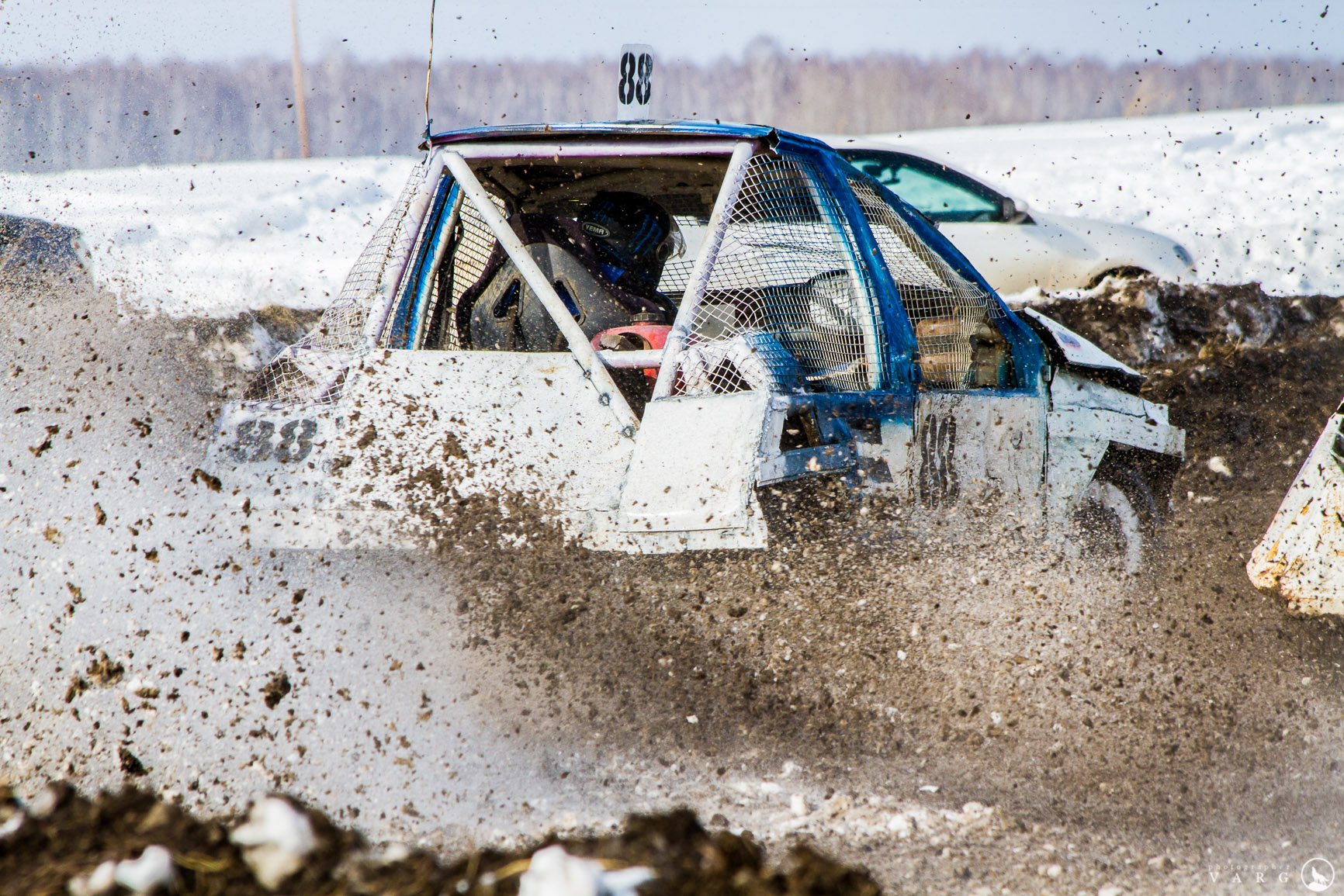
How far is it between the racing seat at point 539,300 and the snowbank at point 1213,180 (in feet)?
25.1

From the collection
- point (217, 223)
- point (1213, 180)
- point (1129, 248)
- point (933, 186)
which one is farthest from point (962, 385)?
point (1213, 180)

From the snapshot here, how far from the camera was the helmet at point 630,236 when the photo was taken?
3930mm

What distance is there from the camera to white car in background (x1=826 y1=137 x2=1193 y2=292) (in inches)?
286

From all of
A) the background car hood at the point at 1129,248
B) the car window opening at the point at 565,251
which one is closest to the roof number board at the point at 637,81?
the car window opening at the point at 565,251

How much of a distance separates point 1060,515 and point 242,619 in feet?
9.69

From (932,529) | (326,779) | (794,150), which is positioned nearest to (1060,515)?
(932,529)

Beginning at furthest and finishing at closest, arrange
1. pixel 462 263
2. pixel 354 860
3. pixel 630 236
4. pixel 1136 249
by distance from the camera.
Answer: pixel 1136 249 → pixel 630 236 → pixel 462 263 → pixel 354 860

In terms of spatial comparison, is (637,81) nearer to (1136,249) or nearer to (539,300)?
(539,300)

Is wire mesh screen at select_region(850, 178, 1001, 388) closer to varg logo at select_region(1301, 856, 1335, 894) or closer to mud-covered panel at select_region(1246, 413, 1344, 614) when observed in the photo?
mud-covered panel at select_region(1246, 413, 1344, 614)

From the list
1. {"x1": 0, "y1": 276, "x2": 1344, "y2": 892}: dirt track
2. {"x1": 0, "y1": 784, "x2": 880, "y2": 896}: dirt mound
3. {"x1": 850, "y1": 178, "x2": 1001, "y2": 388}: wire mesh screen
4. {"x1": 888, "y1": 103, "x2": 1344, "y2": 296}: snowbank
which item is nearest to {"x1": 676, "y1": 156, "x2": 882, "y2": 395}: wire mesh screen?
{"x1": 850, "y1": 178, "x2": 1001, "y2": 388}: wire mesh screen

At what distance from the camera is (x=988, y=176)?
54.2 ft

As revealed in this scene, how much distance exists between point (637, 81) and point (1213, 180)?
45.2 ft

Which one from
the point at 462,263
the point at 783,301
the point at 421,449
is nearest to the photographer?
the point at 421,449

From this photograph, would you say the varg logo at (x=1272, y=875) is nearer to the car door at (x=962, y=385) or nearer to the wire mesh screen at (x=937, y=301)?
the car door at (x=962, y=385)
